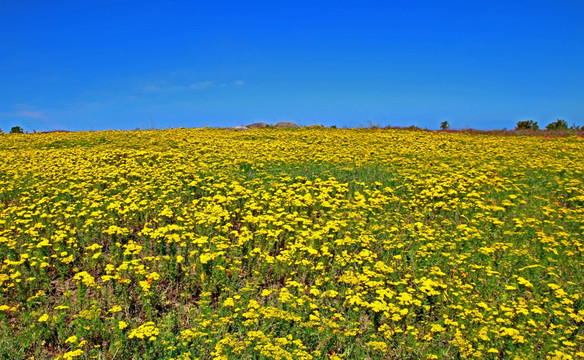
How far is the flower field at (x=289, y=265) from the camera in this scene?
569cm

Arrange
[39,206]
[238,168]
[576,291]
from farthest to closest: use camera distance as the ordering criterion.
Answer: [238,168]
[39,206]
[576,291]

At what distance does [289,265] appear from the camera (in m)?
7.62

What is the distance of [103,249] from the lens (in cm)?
851

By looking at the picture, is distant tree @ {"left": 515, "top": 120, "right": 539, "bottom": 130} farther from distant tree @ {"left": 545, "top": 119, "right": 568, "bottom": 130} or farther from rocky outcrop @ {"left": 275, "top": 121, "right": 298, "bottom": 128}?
rocky outcrop @ {"left": 275, "top": 121, "right": 298, "bottom": 128}

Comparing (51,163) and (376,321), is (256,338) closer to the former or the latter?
(376,321)

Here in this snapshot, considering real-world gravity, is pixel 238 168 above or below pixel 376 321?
above

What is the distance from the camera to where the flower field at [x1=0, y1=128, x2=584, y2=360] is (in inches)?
224

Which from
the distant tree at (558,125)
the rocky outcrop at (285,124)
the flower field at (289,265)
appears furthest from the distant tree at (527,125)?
the flower field at (289,265)

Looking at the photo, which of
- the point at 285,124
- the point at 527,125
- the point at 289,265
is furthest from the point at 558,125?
the point at 289,265

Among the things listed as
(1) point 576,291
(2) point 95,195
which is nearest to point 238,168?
(2) point 95,195

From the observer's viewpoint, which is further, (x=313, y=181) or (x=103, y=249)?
(x=313, y=181)

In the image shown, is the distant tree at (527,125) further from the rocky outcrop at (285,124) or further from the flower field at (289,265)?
the flower field at (289,265)

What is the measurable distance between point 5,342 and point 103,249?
9.35ft

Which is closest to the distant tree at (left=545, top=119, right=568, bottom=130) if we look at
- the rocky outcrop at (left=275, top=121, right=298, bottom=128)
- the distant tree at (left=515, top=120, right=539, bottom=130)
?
the distant tree at (left=515, top=120, right=539, bottom=130)
